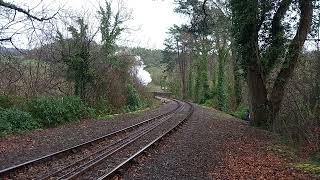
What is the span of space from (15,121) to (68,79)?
384 inches

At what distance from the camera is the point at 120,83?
32750 millimetres

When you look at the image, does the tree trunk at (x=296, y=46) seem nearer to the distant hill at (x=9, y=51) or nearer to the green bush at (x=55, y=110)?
the green bush at (x=55, y=110)

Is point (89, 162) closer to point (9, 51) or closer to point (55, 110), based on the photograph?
point (55, 110)

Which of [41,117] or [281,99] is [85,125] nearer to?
[41,117]

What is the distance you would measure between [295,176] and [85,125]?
13.0 metres

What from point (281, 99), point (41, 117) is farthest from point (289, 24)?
point (41, 117)

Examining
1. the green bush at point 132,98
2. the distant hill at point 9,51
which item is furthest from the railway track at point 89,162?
the green bush at point 132,98

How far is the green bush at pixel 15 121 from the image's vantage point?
16.3m

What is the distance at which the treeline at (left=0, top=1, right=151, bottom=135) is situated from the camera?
1948 cm

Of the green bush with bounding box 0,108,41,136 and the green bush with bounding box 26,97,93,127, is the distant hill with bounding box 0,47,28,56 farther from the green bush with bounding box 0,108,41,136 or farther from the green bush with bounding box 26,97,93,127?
the green bush with bounding box 0,108,41,136

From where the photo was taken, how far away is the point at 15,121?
1722 cm

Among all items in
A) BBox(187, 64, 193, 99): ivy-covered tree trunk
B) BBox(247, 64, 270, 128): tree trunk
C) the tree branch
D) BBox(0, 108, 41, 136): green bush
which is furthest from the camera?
BBox(187, 64, 193, 99): ivy-covered tree trunk

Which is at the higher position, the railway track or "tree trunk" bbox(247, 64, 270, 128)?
"tree trunk" bbox(247, 64, 270, 128)

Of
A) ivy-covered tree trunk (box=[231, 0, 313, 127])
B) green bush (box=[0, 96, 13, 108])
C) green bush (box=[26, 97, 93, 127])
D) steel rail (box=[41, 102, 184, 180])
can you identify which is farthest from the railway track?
ivy-covered tree trunk (box=[231, 0, 313, 127])
